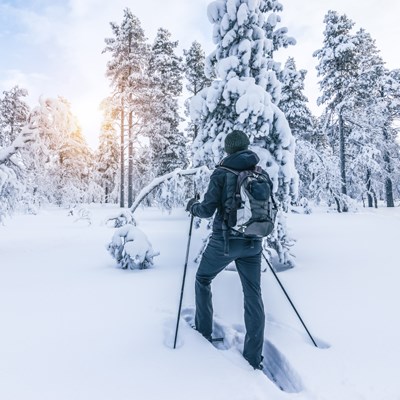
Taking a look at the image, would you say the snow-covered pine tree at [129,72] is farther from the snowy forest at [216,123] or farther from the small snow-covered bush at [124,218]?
the small snow-covered bush at [124,218]

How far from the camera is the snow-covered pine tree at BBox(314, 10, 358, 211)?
23.2m

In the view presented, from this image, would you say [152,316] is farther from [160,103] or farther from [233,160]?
[160,103]

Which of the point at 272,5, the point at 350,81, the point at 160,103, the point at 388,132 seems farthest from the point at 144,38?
the point at 388,132

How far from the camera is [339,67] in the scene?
945 inches

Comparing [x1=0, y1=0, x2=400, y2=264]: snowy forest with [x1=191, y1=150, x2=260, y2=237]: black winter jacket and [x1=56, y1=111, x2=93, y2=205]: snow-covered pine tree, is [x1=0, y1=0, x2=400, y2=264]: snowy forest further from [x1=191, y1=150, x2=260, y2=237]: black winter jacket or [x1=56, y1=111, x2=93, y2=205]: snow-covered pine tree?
[x1=191, y1=150, x2=260, y2=237]: black winter jacket

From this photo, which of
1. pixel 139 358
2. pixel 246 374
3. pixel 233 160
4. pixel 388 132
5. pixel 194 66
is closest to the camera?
pixel 246 374

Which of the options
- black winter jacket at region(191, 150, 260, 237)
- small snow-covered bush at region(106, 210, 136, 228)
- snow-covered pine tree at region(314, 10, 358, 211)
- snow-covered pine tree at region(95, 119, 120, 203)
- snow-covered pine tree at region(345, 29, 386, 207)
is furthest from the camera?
snow-covered pine tree at region(95, 119, 120, 203)

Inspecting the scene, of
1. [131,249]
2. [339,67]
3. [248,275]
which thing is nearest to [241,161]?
[248,275]

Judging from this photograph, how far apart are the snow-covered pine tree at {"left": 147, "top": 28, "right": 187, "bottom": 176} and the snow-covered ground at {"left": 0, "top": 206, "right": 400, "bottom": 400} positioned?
17.4 meters

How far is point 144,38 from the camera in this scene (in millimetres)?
24797

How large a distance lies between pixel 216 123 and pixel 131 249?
12.5 feet

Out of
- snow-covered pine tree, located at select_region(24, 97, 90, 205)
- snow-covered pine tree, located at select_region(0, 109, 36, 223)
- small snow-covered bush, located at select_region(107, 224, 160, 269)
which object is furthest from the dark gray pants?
snow-covered pine tree, located at select_region(24, 97, 90, 205)

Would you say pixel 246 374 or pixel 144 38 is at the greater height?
pixel 144 38

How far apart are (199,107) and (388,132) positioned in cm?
2762
